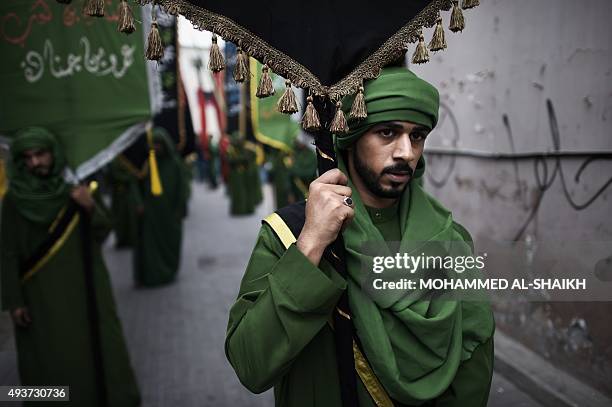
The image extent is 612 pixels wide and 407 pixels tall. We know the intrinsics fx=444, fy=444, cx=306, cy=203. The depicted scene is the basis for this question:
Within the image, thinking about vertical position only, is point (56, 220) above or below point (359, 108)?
below

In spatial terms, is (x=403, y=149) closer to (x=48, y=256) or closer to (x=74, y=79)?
(x=74, y=79)

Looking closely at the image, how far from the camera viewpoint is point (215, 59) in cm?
128

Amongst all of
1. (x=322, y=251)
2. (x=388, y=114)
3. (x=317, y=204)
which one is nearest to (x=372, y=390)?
(x=322, y=251)

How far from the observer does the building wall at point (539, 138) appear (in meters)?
3.11

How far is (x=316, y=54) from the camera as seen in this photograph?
4.59 ft

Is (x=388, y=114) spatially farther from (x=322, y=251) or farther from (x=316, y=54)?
(x=322, y=251)

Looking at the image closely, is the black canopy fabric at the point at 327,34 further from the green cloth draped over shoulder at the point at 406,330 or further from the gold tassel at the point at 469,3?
the green cloth draped over shoulder at the point at 406,330

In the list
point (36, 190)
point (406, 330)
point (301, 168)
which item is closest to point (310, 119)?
point (406, 330)

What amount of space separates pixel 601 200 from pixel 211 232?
9.59 meters

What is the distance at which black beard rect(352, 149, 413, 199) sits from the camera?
1.52 meters

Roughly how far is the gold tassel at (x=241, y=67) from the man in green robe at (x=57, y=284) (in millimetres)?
2197

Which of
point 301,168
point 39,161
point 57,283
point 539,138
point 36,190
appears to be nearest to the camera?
point 39,161

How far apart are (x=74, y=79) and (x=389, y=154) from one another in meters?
2.33

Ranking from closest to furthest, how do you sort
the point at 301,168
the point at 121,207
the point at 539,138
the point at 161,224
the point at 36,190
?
the point at 36,190 < the point at 539,138 < the point at 161,224 < the point at 301,168 < the point at 121,207
